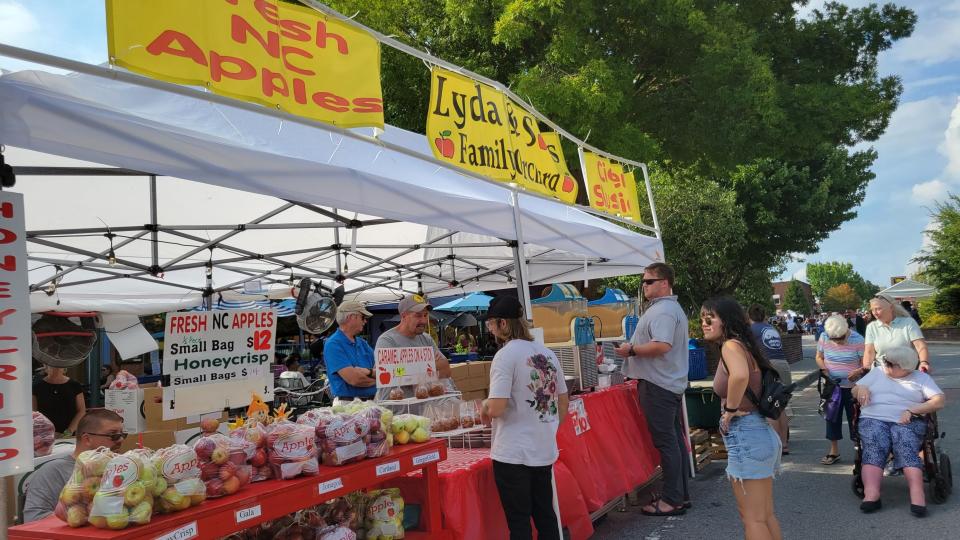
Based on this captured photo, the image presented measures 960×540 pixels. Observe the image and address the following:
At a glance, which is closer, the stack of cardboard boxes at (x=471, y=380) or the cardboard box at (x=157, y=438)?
the cardboard box at (x=157, y=438)

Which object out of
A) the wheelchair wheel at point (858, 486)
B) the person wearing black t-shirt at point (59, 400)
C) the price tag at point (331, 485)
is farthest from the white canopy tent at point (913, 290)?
the price tag at point (331, 485)

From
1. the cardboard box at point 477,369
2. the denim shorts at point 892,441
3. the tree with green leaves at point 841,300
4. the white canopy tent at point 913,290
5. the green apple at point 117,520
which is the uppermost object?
the tree with green leaves at point 841,300

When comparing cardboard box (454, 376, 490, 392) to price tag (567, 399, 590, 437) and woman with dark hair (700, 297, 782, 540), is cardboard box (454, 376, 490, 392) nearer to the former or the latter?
price tag (567, 399, 590, 437)

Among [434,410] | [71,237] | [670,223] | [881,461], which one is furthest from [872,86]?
[71,237]

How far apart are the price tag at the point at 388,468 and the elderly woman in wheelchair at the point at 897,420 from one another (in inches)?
175

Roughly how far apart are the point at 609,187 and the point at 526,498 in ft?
14.2

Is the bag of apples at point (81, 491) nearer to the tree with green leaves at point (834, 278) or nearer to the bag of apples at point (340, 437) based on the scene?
the bag of apples at point (340, 437)

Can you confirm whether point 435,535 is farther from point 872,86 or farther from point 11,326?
point 872,86

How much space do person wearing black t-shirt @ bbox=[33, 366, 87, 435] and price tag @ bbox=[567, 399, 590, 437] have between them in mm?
4772

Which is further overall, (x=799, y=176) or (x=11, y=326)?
(x=799, y=176)

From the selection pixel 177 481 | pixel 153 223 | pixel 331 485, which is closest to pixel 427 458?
pixel 331 485

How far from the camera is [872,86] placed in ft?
50.3

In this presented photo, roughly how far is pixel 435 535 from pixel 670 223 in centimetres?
1919

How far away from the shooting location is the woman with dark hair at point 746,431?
13.6 feet
